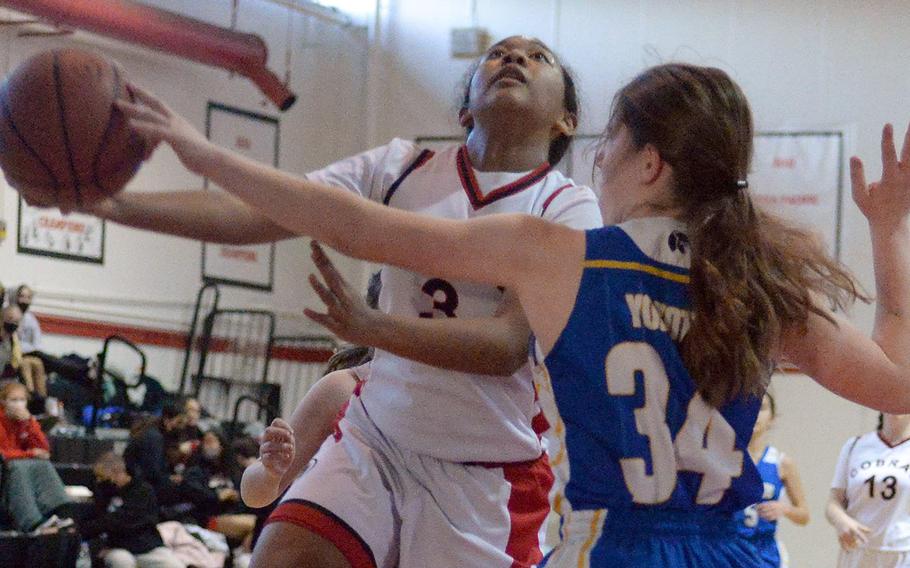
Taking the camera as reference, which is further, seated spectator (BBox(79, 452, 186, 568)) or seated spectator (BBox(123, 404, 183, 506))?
seated spectator (BBox(123, 404, 183, 506))

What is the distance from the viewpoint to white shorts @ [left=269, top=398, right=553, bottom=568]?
304 cm

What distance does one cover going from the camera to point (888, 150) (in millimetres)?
2492

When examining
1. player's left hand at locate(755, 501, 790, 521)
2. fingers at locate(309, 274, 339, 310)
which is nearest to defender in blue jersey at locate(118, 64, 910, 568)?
fingers at locate(309, 274, 339, 310)

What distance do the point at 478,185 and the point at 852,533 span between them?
204 inches

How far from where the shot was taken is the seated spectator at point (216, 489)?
9.95m

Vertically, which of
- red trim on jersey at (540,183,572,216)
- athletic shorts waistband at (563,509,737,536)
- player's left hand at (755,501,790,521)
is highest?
red trim on jersey at (540,183,572,216)

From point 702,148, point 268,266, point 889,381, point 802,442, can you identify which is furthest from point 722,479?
point 268,266

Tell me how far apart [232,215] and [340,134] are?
1200cm

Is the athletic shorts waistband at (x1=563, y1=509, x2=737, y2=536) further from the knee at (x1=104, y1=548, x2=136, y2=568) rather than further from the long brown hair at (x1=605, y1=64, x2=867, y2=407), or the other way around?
the knee at (x1=104, y1=548, x2=136, y2=568)

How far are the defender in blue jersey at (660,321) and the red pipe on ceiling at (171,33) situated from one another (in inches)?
349

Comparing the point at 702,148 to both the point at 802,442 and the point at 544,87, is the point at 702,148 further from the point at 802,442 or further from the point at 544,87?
the point at 802,442

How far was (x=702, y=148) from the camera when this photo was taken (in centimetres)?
240

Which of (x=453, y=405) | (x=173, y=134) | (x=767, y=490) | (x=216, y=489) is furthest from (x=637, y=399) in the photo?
(x=216, y=489)

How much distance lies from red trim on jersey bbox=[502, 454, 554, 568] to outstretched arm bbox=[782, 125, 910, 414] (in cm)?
99
